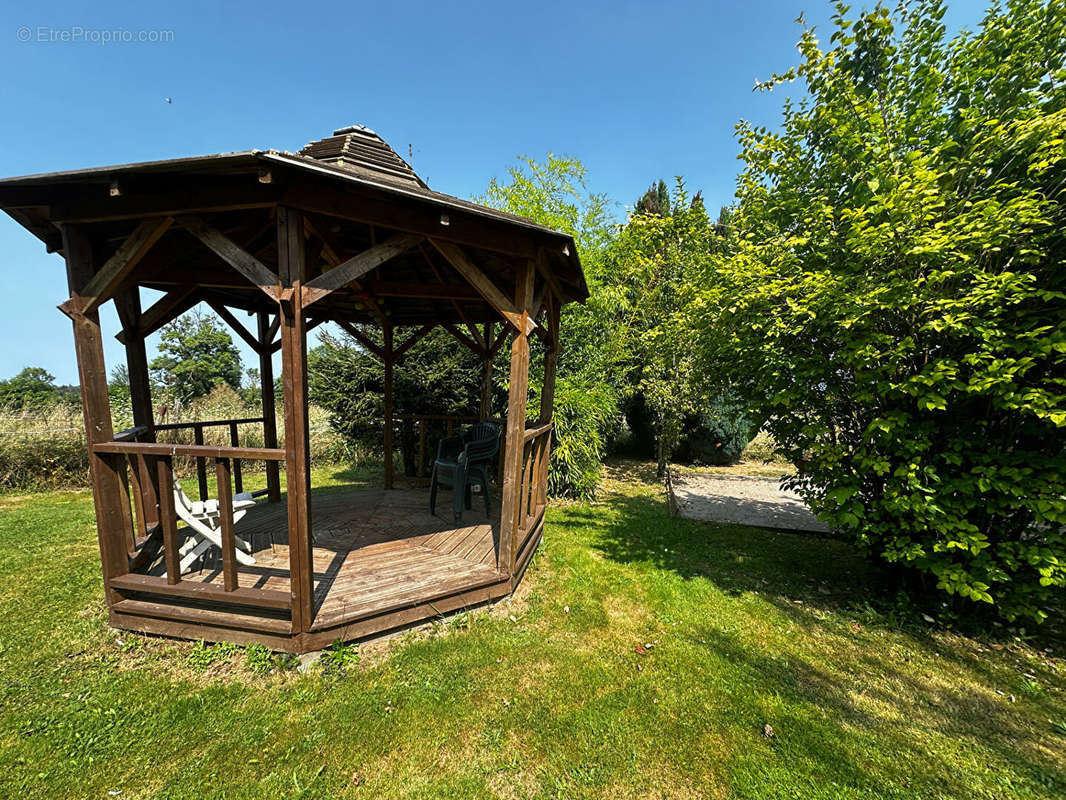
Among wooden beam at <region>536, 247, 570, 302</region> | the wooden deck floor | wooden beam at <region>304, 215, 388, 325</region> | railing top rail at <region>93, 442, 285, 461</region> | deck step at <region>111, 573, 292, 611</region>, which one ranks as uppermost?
wooden beam at <region>304, 215, 388, 325</region>

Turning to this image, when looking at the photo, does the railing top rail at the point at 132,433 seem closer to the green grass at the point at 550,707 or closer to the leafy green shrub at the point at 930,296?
the green grass at the point at 550,707

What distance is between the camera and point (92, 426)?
2.76m

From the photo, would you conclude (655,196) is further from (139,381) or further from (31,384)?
(31,384)

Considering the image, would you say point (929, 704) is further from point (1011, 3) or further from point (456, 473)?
point (1011, 3)

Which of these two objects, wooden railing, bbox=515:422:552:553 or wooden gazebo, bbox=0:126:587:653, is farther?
wooden railing, bbox=515:422:552:553

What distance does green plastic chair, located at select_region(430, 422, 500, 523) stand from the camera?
188 inches

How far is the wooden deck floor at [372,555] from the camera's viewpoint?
308cm

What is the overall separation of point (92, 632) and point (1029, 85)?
8.66m

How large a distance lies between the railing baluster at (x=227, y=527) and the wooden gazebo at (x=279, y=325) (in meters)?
0.01

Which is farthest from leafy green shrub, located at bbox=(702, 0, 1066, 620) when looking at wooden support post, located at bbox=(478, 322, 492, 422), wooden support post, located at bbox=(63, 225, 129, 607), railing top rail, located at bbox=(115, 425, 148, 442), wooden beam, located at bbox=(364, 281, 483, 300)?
railing top rail, located at bbox=(115, 425, 148, 442)

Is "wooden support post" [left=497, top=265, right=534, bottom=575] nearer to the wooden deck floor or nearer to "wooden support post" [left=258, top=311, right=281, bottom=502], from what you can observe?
the wooden deck floor

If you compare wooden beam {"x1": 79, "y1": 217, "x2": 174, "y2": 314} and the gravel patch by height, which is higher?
wooden beam {"x1": 79, "y1": 217, "x2": 174, "y2": 314}

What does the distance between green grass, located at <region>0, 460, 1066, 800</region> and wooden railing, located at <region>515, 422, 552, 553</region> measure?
0.71 meters


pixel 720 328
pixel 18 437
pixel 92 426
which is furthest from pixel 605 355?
pixel 18 437
